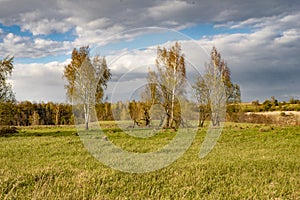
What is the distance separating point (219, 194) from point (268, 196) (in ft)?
3.37

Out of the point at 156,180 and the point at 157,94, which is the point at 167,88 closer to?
the point at 157,94

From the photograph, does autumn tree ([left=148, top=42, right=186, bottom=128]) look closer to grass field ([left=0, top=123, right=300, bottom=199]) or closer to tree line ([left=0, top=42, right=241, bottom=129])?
tree line ([left=0, top=42, right=241, bottom=129])

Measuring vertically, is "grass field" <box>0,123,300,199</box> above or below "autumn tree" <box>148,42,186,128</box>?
below

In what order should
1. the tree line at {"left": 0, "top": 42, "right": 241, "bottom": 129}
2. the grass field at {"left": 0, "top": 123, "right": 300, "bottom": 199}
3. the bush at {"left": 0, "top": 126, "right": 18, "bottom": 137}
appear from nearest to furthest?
1. the grass field at {"left": 0, "top": 123, "right": 300, "bottom": 199}
2. the tree line at {"left": 0, "top": 42, "right": 241, "bottom": 129}
3. the bush at {"left": 0, "top": 126, "right": 18, "bottom": 137}

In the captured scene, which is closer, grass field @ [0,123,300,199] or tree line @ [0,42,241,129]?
grass field @ [0,123,300,199]

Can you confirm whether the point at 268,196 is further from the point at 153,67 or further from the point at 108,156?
the point at 108,156

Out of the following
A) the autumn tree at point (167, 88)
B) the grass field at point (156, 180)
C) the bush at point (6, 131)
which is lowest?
the grass field at point (156, 180)

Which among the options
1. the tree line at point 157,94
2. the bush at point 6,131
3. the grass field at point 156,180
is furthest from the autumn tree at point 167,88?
the bush at point 6,131

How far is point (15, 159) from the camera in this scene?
13.0 m

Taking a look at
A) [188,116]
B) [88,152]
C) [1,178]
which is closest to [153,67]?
[188,116]

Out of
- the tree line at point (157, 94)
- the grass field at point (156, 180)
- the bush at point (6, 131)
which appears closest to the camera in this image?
the grass field at point (156, 180)

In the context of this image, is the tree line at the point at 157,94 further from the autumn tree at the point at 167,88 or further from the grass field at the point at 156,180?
the grass field at the point at 156,180

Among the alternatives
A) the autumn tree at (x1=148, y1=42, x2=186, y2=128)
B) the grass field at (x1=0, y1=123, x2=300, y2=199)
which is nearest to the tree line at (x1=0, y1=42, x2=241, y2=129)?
the autumn tree at (x1=148, y1=42, x2=186, y2=128)

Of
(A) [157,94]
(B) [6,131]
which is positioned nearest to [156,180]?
(A) [157,94]
